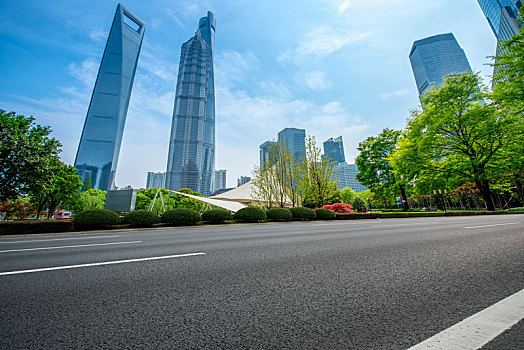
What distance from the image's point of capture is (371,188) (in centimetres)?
3170

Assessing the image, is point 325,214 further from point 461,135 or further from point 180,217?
point 461,135

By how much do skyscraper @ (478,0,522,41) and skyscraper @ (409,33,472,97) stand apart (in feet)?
86.0

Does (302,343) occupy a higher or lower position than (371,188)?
lower

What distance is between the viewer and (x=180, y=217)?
14797mm

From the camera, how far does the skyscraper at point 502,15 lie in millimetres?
71375

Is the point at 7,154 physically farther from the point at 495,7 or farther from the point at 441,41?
the point at 441,41

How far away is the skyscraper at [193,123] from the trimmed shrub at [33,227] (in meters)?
134

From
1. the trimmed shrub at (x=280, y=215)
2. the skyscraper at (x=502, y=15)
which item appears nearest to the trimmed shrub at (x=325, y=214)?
the trimmed shrub at (x=280, y=215)

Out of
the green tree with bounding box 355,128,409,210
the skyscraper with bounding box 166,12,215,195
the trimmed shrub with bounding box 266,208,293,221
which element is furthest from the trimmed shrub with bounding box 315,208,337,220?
the skyscraper with bounding box 166,12,215,195

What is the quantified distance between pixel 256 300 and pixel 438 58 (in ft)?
582

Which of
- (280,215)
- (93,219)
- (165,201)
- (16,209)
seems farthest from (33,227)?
(165,201)

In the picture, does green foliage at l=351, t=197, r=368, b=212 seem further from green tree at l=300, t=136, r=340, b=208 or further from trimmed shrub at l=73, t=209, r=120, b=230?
trimmed shrub at l=73, t=209, r=120, b=230

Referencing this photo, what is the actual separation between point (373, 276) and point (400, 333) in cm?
134

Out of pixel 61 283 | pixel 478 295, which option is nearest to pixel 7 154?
pixel 61 283
